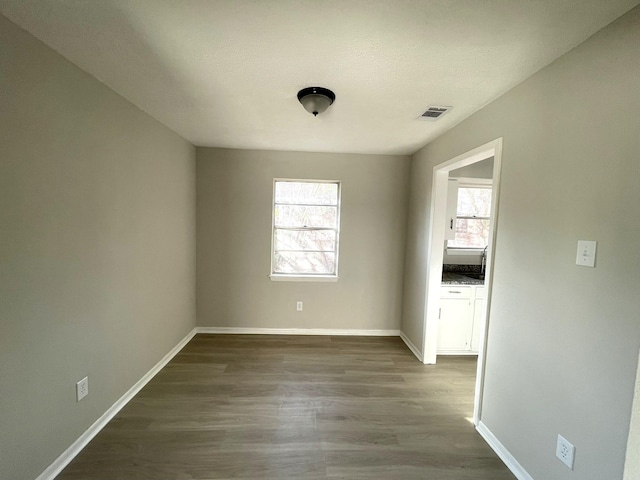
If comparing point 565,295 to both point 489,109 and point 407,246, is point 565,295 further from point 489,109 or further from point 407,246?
point 407,246

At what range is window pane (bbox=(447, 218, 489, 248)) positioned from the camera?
3.54 metres

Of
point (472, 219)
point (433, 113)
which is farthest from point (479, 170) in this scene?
point (433, 113)

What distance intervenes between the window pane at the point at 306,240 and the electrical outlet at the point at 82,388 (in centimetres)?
220

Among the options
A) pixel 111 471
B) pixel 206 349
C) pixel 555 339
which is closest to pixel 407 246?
pixel 555 339

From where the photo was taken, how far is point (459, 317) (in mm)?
2906

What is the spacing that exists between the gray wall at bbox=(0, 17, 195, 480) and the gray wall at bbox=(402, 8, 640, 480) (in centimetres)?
270

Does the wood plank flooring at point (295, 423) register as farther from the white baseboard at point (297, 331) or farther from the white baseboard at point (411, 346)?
the white baseboard at point (297, 331)

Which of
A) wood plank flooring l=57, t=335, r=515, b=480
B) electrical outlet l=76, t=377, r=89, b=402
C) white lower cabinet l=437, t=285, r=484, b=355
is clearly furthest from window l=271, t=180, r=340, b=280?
electrical outlet l=76, t=377, r=89, b=402

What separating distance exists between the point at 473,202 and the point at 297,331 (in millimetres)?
2994

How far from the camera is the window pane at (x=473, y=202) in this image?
3.52 meters

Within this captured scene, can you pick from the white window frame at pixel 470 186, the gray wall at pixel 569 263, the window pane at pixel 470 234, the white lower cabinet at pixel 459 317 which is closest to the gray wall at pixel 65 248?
the gray wall at pixel 569 263

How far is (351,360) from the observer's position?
111 inches

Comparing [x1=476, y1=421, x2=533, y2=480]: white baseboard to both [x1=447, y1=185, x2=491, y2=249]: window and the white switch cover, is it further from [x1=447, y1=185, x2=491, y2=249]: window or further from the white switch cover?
[x1=447, y1=185, x2=491, y2=249]: window

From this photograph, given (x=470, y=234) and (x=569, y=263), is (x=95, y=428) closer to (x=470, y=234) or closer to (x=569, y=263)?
(x=569, y=263)
